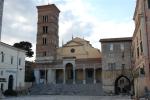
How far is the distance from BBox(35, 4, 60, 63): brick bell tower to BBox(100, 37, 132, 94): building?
17.2 metres

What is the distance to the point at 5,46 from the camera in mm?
35906

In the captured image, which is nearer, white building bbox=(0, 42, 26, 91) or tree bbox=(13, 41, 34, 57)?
white building bbox=(0, 42, 26, 91)

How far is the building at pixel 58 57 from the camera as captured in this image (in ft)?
153

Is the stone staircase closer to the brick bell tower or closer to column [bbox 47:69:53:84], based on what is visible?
column [bbox 47:69:53:84]

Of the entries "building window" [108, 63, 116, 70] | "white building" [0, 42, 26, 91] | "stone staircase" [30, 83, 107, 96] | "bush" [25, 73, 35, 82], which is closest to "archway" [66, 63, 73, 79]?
"stone staircase" [30, 83, 107, 96]

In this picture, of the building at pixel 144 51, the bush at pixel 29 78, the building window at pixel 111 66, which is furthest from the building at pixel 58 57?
the building at pixel 144 51

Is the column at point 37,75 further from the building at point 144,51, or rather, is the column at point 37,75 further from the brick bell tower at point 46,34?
the building at point 144,51

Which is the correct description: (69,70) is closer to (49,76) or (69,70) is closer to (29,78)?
(49,76)

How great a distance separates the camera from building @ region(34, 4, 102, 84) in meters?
46.6

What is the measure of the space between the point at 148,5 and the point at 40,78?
33593mm

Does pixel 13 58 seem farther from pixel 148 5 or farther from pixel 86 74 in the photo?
pixel 148 5

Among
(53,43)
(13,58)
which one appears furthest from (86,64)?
(13,58)

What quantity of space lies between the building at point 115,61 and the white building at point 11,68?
17465 mm

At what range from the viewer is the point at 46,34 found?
2057 inches
